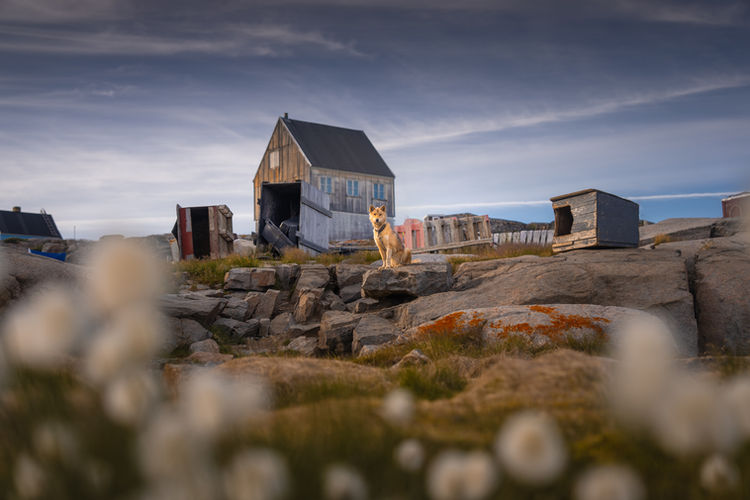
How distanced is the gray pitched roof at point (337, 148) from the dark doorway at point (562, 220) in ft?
83.6

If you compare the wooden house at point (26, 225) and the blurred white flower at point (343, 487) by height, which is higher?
the wooden house at point (26, 225)

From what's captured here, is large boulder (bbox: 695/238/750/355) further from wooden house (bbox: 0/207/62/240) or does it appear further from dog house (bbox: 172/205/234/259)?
wooden house (bbox: 0/207/62/240)

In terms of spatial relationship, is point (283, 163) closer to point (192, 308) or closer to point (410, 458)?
point (192, 308)

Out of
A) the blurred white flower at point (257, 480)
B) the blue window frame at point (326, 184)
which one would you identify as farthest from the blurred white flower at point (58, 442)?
the blue window frame at point (326, 184)

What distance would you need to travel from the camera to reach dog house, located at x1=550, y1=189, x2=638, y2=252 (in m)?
11.8

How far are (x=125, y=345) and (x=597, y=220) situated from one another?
12.3 metres

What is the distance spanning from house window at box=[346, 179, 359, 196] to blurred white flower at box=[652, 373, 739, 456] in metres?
36.9

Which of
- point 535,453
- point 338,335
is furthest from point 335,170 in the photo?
point 535,453

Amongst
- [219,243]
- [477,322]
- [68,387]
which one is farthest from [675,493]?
[219,243]

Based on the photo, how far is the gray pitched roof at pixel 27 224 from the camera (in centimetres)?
4241

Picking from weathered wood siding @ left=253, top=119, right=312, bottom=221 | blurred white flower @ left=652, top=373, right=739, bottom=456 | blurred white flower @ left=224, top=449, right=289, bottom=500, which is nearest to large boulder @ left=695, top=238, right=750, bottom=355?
blurred white flower @ left=652, top=373, right=739, bottom=456

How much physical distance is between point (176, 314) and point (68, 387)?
7.97 metres

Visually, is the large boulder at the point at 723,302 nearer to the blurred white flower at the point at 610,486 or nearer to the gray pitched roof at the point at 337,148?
the blurred white flower at the point at 610,486

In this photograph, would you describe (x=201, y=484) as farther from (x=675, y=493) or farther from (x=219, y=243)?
(x=219, y=243)
